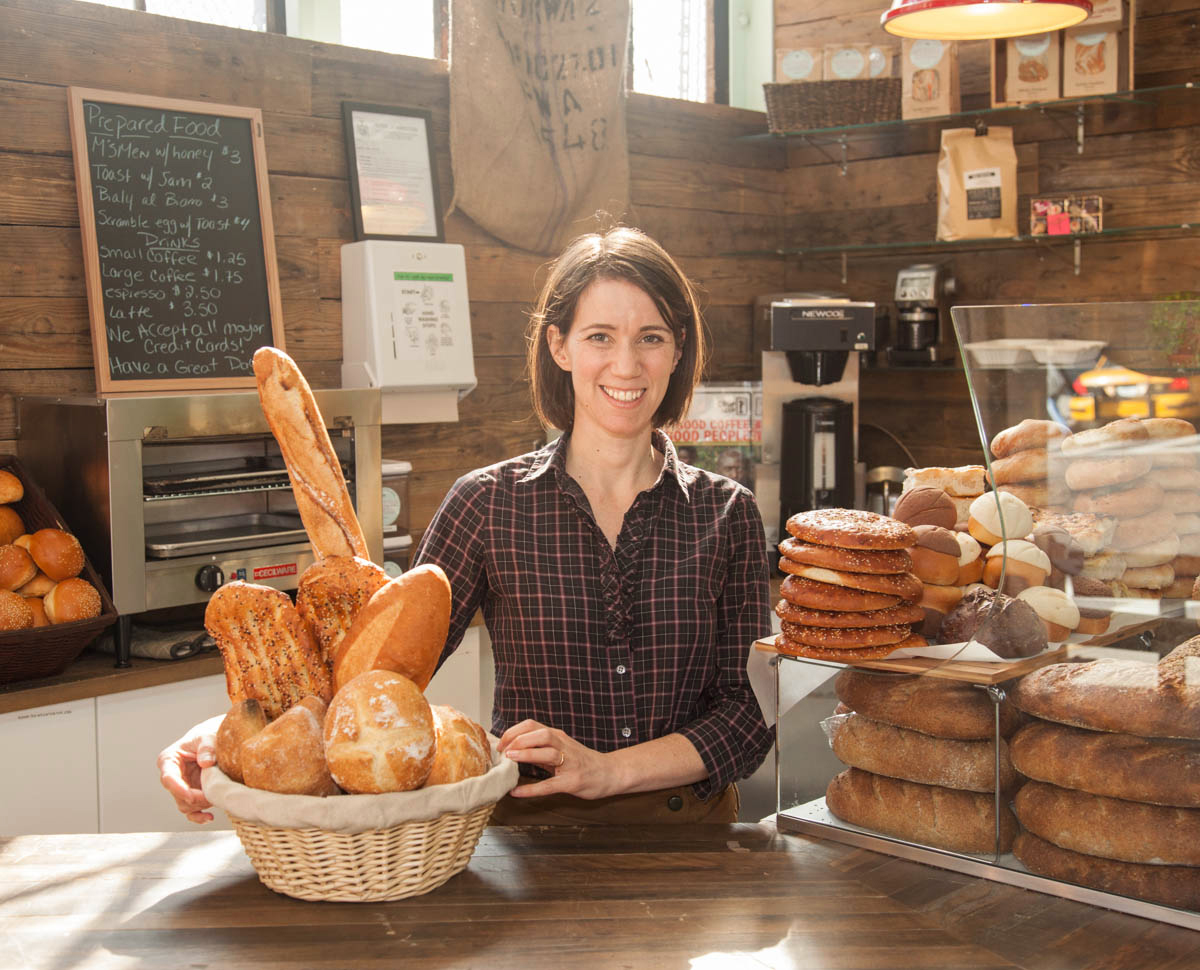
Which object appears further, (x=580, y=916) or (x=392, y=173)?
(x=392, y=173)

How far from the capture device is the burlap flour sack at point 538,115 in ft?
10.6

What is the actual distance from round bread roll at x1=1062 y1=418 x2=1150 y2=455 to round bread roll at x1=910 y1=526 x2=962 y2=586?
175mm

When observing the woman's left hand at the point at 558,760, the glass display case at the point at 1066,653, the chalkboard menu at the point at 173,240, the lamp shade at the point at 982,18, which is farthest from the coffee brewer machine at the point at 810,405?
the glass display case at the point at 1066,653

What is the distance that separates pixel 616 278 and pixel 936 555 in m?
0.59

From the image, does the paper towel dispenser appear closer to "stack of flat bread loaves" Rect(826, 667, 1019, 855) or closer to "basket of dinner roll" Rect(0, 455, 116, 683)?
"basket of dinner roll" Rect(0, 455, 116, 683)

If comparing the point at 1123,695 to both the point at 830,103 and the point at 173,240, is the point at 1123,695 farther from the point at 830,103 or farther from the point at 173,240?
the point at 830,103

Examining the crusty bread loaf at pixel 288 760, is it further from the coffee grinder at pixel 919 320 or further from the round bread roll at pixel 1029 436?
the coffee grinder at pixel 919 320

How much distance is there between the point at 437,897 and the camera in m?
1.08

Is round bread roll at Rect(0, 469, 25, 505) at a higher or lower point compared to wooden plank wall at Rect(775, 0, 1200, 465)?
lower

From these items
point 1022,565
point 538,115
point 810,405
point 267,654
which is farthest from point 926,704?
point 538,115

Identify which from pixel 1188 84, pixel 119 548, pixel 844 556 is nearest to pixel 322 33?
pixel 119 548

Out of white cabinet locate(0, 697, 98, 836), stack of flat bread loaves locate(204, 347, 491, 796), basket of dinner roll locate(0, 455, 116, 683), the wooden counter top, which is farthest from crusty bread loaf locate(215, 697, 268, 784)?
white cabinet locate(0, 697, 98, 836)

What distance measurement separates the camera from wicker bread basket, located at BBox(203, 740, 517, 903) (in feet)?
3.18

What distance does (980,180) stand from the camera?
140 inches
